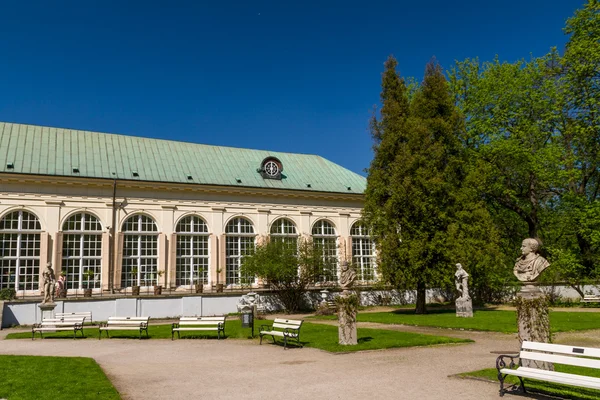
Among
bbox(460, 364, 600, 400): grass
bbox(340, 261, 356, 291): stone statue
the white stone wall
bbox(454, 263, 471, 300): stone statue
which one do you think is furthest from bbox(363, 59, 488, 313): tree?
bbox(460, 364, 600, 400): grass

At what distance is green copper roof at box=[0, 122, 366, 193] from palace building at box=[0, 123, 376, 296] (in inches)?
3.3

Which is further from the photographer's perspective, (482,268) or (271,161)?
(271,161)

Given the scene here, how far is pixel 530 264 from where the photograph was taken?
10.1m

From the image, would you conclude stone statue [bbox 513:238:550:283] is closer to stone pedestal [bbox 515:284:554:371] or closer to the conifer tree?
stone pedestal [bbox 515:284:554:371]

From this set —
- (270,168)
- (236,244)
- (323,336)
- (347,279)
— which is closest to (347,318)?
(347,279)

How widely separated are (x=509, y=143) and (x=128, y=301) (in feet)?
80.6

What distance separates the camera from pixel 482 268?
92.1ft

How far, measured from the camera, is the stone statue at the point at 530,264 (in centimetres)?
1000

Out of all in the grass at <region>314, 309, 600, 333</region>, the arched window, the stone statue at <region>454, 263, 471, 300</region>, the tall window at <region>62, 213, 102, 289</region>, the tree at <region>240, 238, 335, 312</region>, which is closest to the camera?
the grass at <region>314, 309, 600, 333</region>

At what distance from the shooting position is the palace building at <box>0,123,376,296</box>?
2917 cm

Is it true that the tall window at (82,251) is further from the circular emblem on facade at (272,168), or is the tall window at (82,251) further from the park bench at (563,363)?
the park bench at (563,363)

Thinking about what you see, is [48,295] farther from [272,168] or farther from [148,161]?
[272,168]

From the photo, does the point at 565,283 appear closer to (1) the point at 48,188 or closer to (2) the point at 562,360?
(2) the point at 562,360

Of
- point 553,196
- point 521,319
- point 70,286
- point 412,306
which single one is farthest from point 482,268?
point 70,286
